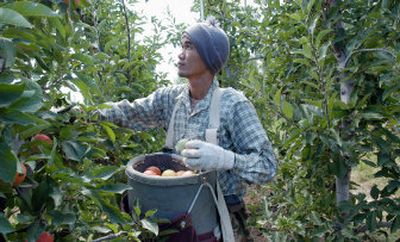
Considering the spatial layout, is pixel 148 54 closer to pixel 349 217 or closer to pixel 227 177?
pixel 227 177

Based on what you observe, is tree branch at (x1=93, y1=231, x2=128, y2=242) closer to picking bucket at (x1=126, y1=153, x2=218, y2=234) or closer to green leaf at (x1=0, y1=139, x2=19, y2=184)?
picking bucket at (x1=126, y1=153, x2=218, y2=234)

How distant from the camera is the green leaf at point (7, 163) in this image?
78 centimetres

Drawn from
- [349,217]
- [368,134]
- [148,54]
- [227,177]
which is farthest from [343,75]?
[148,54]

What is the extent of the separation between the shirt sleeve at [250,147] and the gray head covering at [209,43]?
187 millimetres

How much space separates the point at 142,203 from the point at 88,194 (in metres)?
0.52

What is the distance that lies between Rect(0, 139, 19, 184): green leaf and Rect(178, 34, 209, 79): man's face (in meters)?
1.12

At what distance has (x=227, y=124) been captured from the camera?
1.81m

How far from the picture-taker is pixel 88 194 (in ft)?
3.65

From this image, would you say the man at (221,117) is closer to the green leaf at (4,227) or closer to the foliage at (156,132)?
the foliage at (156,132)

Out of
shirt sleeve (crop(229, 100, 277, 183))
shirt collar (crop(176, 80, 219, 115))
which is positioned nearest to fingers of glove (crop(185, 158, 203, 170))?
shirt sleeve (crop(229, 100, 277, 183))

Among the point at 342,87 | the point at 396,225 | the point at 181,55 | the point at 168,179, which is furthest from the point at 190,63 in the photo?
the point at 396,225

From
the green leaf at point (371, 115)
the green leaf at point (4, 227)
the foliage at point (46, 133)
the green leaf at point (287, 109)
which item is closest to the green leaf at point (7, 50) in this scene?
the foliage at point (46, 133)

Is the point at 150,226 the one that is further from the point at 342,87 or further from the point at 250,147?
the point at 342,87

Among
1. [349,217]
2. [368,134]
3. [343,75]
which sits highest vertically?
[343,75]
